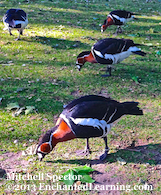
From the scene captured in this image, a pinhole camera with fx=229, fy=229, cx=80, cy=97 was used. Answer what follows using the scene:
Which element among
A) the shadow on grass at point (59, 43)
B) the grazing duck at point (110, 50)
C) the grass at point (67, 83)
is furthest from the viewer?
the shadow on grass at point (59, 43)

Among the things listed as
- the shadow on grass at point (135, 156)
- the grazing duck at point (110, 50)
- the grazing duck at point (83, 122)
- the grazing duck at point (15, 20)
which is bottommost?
the shadow on grass at point (135, 156)

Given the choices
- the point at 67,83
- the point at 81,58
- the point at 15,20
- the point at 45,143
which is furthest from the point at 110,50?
the point at 15,20

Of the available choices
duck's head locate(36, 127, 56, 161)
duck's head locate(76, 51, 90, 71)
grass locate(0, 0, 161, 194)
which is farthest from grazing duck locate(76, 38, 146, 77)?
duck's head locate(36, 127, 56, 161)

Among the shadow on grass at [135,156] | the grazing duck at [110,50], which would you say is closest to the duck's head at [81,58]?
the grazing duck at [110,50]

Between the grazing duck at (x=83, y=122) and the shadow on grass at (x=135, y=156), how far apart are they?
379 mm

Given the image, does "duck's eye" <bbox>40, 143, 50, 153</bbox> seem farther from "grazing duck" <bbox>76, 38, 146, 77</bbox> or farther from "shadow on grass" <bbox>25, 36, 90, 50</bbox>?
"shadow on grass" <bbox>25, 36, 90, 50</bbox>

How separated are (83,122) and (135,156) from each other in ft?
3.03

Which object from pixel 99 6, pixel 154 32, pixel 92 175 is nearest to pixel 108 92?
pixel 92 175

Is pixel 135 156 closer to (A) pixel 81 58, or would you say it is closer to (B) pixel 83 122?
(B) pixel 83 122

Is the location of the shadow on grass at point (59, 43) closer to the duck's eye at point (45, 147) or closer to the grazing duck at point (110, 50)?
the grazing duck at point (110, 50)

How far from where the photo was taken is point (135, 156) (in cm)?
306

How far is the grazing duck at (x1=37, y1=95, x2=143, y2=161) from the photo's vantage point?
108 inches

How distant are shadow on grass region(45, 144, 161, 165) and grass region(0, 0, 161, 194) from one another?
13 millimetres

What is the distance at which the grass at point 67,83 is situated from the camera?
10.3 ft
